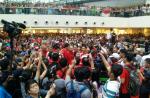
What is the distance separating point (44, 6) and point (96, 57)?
3038 cm

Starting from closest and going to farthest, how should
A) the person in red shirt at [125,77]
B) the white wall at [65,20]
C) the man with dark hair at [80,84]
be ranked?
the man with dark hair at [80,84], the person in red shirt at [125,77], the white wall at [65,20]

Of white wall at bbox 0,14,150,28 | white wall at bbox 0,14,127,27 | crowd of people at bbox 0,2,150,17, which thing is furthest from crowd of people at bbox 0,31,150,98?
crowd of people at bbox 0,2,150,17

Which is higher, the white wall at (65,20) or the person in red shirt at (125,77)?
the person in red shirt at (125,77)

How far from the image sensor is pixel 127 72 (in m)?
7.97

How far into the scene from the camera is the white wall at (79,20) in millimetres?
39438

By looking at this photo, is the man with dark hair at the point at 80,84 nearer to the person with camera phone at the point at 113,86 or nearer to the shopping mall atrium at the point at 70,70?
the shopping mall atrium at the point at 70,70

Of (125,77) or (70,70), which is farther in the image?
(125,77)

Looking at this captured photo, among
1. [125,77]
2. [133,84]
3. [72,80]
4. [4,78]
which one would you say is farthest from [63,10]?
[72,80]

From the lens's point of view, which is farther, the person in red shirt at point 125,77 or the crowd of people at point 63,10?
the crowd of people at point 63,10

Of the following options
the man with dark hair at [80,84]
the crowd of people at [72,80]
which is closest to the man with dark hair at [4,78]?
the crowd of people at [72,80]

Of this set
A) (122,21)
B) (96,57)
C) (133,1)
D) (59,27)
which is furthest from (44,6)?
(96,57)

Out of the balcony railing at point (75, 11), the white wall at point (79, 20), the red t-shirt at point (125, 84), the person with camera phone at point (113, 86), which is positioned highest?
the person with camera phone at point (113, 86)

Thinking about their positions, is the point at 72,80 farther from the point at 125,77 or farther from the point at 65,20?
the point at 65,20

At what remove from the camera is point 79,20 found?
42.2 meters
